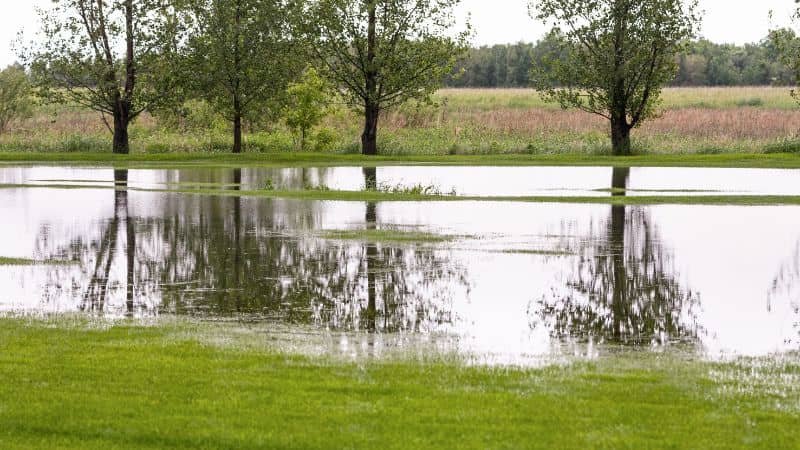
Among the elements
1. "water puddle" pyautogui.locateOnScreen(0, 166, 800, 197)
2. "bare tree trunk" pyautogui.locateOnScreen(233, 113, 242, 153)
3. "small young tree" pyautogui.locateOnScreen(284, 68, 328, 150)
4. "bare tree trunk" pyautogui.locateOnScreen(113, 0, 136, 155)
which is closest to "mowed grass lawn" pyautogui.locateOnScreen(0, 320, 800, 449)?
"water puddle" pyautogui.locateOnScreen(0, 166, 800, 197)

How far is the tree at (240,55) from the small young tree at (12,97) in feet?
82.6

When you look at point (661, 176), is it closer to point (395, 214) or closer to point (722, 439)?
point (395, 214)

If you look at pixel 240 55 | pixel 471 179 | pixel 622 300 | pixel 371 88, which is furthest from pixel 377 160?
pixel 622 300

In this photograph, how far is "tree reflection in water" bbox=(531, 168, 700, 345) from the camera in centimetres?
1346

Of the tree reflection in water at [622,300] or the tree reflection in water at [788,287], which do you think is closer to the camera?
the tree reflection in water at [622,300]

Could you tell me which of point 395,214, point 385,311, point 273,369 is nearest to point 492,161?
point 395,214

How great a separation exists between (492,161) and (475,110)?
42.3 meters

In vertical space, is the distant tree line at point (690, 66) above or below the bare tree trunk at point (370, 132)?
above

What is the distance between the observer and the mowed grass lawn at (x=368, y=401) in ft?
27.6

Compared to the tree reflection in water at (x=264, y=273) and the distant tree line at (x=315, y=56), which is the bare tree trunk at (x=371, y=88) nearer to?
the distant tree line at (x=315, y=56)

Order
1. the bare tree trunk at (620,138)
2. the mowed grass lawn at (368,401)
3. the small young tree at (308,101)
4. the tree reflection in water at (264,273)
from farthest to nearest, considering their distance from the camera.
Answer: the small young tree at (308,101) < the bare tree trunk at (620,138) < the tree reflection in water at (264,273) < the mowed grass lawn at (368,401)

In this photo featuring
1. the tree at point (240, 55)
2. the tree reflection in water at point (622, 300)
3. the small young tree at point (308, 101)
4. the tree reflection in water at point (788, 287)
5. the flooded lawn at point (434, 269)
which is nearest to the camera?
the tree reflection in water at point (622, 300)

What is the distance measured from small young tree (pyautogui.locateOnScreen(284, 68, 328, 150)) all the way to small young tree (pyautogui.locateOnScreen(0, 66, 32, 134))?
28722 millimetres

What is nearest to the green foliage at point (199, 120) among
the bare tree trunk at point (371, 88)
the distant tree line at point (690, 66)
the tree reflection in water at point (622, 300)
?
the bare tree trunk at point (371, 88)
